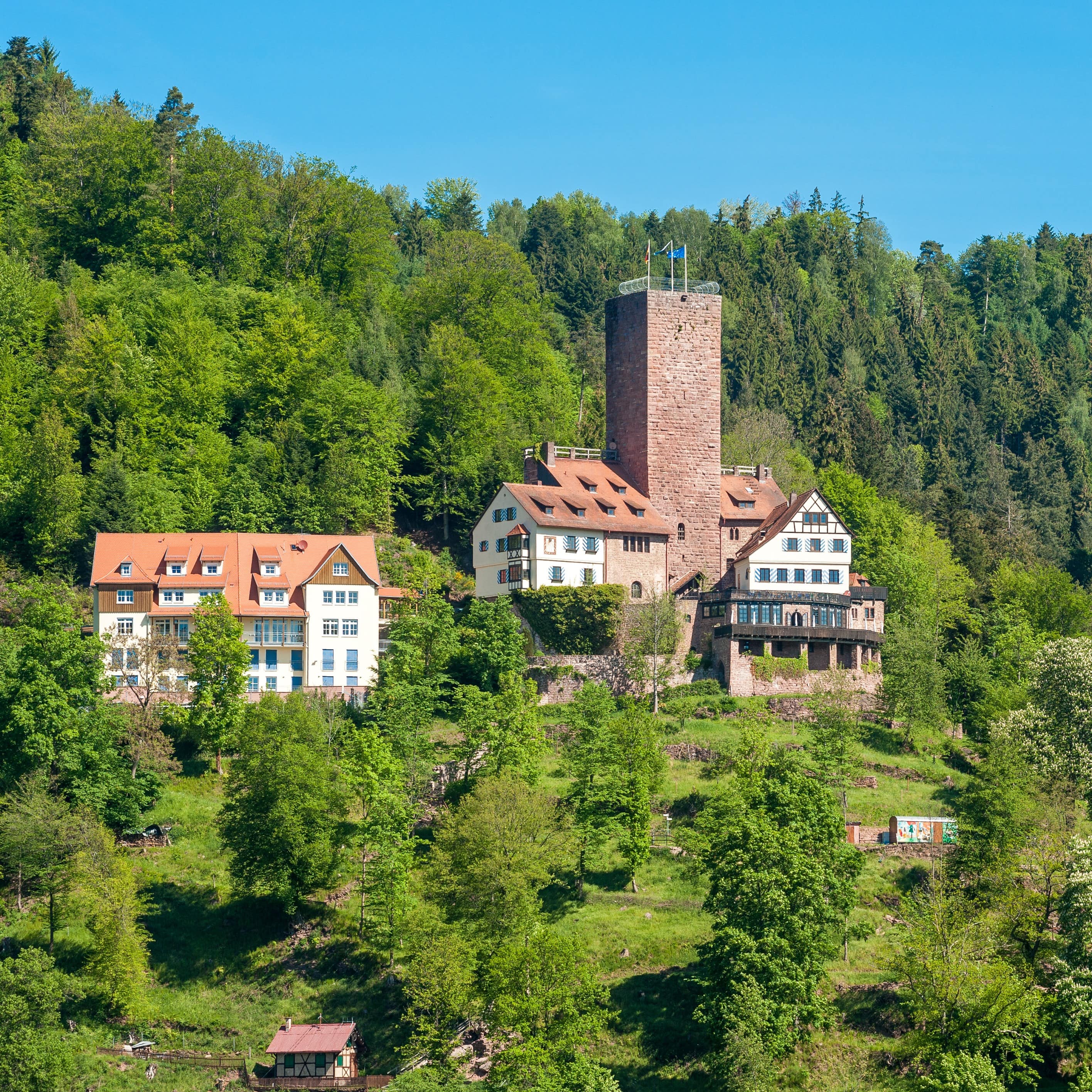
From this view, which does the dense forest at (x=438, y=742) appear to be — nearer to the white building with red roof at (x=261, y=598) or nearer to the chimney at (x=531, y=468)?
the white building with red roof at (x=261, y=598)

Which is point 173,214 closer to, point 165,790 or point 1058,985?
point 165,790

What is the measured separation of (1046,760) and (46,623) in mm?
43299

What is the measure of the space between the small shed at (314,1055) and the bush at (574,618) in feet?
87.9

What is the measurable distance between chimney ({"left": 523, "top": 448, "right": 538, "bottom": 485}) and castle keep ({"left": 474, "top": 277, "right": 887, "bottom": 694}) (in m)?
0.07

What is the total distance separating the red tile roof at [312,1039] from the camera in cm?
5947

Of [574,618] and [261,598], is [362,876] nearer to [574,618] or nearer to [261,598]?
[261,598]

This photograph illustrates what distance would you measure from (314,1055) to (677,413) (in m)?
42.7

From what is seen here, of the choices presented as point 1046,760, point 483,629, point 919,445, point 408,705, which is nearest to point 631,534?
point 483,629

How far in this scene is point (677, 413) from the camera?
90.8 meters

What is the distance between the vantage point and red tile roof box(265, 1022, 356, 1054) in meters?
59.5

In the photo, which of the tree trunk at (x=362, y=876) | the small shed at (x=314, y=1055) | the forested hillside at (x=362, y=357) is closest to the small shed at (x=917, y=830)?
the tree trunk at (x=362, y=876)

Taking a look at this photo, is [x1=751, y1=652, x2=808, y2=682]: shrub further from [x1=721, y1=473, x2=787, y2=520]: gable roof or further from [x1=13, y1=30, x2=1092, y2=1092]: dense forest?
[x1=721, y1=473, x2=787, y2=520]: gable roof

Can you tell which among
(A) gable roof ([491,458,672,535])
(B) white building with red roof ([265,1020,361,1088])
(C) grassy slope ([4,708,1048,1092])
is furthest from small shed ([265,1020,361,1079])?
(A) gable roof ([491,458,672,535])

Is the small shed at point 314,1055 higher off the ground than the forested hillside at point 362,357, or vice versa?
the forested hillside at point 362,357
